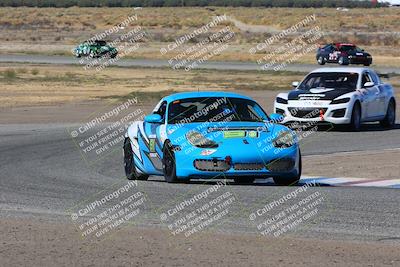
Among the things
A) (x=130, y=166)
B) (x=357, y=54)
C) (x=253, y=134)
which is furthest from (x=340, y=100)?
(x=357, y=54)

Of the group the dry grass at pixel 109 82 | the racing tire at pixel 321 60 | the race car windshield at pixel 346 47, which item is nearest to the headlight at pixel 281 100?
the dry grass at pixel 109 82

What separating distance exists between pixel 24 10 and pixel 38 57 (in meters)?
83.0

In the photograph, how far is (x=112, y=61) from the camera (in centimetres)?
6619

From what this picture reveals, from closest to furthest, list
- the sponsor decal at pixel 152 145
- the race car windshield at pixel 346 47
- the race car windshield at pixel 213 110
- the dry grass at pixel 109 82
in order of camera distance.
Answer: the race car windshield at pixel 213 110
the sponsor decal at pixel 152 145
the dry grass at pixel 109 82
the race car windshield at pixel 346 47

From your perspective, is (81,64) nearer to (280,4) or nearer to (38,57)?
(38,57)

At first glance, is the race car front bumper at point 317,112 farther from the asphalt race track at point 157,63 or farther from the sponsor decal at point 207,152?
the asphalt race track at point 157,63

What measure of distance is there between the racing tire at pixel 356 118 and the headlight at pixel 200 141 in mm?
11368

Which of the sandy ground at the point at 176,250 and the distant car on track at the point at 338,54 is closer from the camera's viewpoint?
the sandy ground at the point at 176,250

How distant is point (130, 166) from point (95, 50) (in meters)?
56.6

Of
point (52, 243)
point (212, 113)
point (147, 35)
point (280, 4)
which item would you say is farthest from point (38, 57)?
point (280, 4)

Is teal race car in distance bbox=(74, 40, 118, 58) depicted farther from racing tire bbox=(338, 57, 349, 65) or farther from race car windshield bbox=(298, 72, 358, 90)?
race car windshield bbox=(298, 72, 358, 90)

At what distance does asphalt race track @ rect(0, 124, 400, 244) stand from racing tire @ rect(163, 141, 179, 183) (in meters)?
0.11

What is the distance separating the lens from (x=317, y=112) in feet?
80.9

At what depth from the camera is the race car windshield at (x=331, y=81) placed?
25.5m
